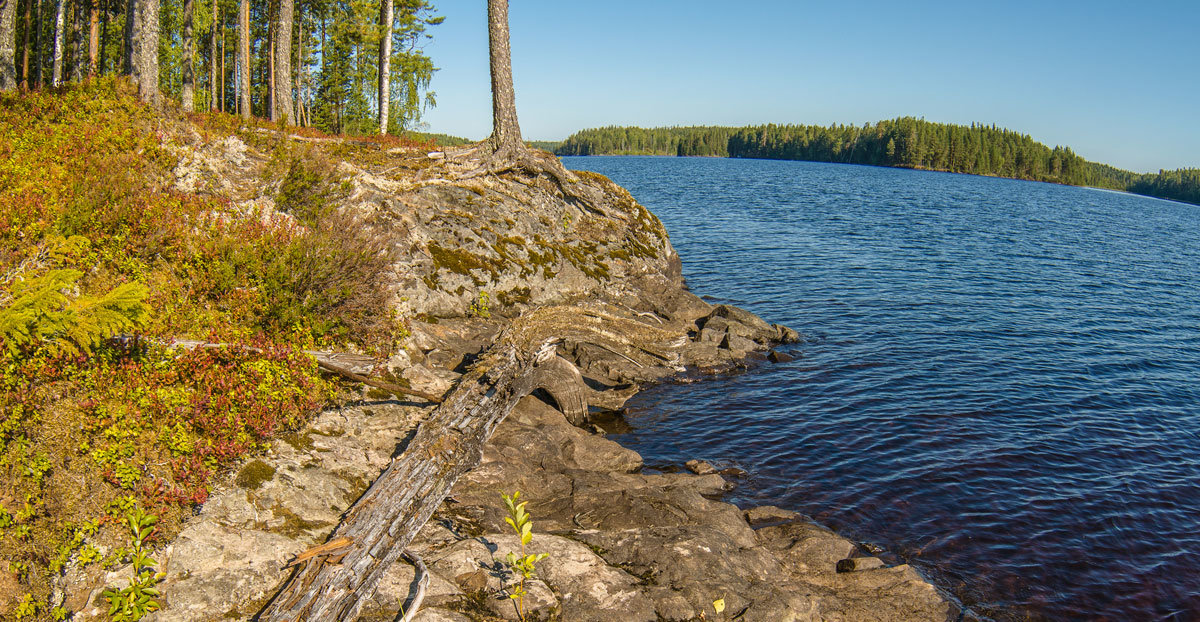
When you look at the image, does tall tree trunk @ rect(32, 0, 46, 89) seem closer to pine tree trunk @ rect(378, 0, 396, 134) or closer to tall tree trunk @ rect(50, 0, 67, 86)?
tall tree trunk @ rect(50, 0, 67, 86)

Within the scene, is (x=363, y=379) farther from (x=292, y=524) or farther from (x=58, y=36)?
(x=58, y=36)

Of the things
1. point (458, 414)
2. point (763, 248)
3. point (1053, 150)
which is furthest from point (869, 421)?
point (1053, 150)

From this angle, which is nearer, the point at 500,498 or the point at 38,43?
the point at 500,498

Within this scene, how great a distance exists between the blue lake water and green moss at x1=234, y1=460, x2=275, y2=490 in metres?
7.79

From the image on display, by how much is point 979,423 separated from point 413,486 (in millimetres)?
13992

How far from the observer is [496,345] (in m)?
12.4

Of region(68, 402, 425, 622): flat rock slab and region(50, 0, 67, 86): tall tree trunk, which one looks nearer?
region(68, 402, 425, 622): flat rock slab

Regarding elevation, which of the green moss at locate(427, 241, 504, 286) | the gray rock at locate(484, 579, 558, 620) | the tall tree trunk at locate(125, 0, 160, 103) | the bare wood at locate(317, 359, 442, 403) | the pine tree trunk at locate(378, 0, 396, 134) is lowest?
the gray rock at locate(484, 579, 558, 620)

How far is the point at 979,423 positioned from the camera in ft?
50.2

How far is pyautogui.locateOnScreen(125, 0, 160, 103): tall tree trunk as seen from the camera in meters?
15.6

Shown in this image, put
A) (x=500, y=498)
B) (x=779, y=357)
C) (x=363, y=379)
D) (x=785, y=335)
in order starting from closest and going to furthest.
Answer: (x=500, y=498), (x=363, y=379), (x=779, y=357), (x=785, y=335)

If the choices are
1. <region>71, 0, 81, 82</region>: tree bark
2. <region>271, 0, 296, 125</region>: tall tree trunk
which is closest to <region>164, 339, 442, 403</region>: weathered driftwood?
<region>271, 0, 296, 125</region>: tall tree trunk

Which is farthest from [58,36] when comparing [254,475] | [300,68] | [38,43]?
[254,475]

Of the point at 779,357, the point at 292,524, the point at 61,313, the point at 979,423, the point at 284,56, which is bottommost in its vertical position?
the point at 979,423
